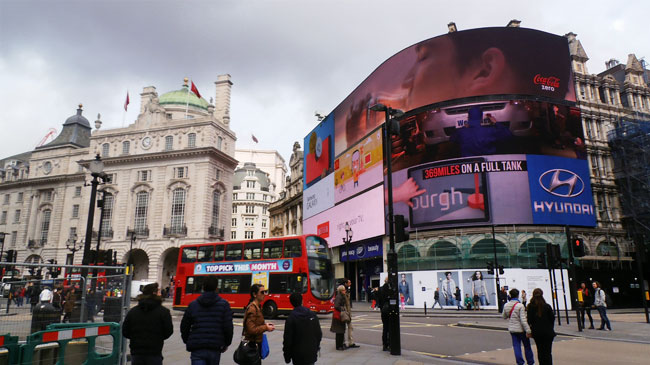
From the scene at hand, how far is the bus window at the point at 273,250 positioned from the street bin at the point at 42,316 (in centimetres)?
1445

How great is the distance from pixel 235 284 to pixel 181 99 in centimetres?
4688

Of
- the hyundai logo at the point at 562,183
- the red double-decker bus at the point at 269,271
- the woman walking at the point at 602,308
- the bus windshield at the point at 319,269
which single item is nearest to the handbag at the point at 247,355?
the woman walking at the point at 602,308

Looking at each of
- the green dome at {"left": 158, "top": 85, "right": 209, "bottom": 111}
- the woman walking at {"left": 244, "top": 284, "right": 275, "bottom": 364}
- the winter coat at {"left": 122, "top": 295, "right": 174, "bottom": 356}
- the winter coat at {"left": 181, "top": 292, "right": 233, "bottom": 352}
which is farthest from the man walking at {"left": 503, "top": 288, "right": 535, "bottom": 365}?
the green dome at {"left": 158, "top": 85, "right": 209, "bottom": 111}

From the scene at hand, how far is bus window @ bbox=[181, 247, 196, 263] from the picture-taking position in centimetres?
2669

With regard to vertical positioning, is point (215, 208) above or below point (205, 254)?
above

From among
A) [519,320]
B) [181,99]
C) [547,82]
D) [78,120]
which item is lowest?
[519,320]

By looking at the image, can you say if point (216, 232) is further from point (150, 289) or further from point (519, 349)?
point (150, 289)

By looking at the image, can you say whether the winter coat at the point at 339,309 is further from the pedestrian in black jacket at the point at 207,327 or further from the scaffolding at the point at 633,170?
the scaffolding at the point at 633,170

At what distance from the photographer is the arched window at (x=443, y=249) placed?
3566 centimetres

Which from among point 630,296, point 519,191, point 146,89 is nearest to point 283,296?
point 519,191

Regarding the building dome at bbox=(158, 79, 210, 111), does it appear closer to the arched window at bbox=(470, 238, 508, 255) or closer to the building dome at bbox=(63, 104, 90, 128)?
the building dome at bbox=(63, 104, 90, 128)

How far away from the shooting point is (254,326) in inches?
241

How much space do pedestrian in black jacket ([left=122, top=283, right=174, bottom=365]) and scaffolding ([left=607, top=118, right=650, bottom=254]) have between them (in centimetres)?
4304

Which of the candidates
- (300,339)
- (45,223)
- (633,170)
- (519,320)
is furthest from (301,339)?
(45,223)
